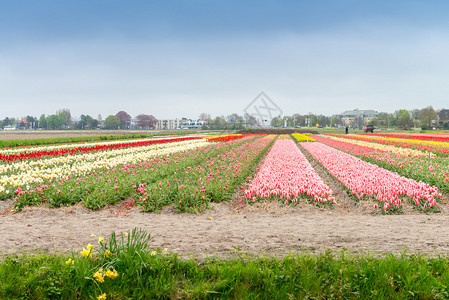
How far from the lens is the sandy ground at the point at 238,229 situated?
529 cm

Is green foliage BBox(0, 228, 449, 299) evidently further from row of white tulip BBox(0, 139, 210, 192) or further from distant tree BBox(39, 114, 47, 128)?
distant tree BBox(39, 114, 47, 128)

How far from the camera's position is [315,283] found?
402 centimetres

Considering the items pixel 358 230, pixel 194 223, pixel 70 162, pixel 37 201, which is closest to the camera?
pixel 358 230

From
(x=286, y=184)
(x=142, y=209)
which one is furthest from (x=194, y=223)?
(x=286, y=184)

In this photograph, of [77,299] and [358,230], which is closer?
[77,299]

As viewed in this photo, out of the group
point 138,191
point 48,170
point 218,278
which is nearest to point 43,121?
point 48,170

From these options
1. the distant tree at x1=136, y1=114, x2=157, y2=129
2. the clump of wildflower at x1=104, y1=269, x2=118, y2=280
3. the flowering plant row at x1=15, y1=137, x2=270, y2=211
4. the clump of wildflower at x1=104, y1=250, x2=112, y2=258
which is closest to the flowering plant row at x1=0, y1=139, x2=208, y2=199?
the flowering plant row at x1=15, y1=137, x2=270, y2=211

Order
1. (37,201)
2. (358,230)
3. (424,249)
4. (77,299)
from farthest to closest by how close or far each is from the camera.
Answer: (37,201), (358,230), (424,249), (77,299)

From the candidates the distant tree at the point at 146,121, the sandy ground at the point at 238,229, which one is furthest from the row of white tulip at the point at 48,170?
the distant tree at the point at 146,121

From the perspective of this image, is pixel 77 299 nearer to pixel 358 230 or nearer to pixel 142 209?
pixel 142 209

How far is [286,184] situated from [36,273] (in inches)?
294

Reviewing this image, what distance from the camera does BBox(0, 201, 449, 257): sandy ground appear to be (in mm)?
5289

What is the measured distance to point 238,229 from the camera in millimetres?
6418

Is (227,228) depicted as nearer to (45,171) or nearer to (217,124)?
(45,171)
